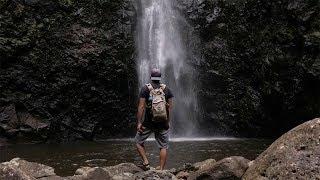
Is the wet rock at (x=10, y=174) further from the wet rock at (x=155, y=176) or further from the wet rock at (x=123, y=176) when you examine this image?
the wet rock at (x=155, y=176)

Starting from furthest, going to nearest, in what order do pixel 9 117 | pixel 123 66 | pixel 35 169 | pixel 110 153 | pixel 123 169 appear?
pixel 123 66, pixel 9 117, pixel 110 153, pixel 123 169, pixel 35 169

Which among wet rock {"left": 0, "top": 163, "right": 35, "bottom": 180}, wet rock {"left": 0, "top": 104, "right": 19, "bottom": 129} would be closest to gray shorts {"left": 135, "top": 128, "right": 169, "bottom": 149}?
wet rock {"left": 0, "top": 163, "right": 35, "bottom": 180}

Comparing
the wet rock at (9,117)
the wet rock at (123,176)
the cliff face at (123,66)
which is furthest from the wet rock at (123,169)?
the wet rock at (9,117)

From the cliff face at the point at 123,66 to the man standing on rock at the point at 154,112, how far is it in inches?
430

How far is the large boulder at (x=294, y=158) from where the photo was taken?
5.43m

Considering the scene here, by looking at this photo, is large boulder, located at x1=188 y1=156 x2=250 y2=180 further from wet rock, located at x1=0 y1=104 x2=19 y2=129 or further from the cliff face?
wet rock, located at x1=0 y1=104 x2=19 y2=129

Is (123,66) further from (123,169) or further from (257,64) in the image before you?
(123,169)

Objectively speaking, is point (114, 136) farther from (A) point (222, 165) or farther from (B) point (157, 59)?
(A) point (222, 165)

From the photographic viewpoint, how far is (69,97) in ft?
65.3

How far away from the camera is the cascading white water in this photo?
2067 cm

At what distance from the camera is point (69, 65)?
779 inches

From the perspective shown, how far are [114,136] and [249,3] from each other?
27.3 feet

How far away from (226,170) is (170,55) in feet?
46.0

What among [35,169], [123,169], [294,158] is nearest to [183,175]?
[123,169]
